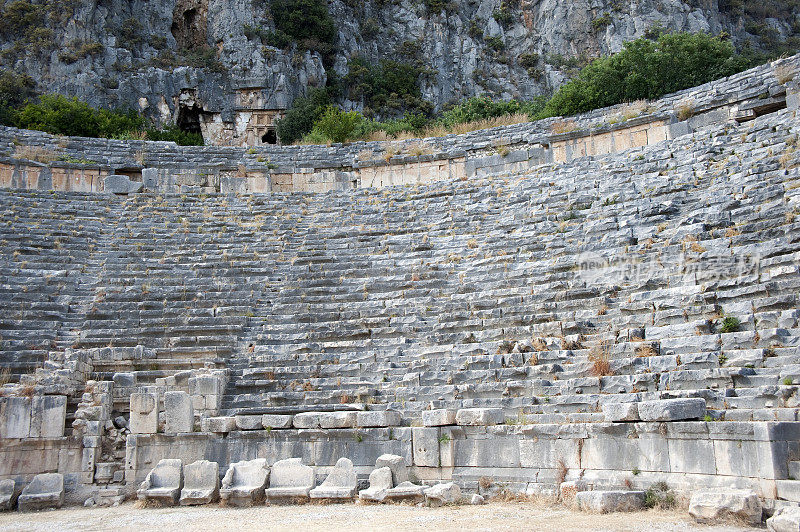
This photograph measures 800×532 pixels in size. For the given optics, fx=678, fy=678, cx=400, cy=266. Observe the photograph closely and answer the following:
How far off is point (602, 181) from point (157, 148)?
12.3 metres

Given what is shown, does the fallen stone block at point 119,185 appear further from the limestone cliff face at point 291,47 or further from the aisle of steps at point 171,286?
the limestone cliff face at point 291,47

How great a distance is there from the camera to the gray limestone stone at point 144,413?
9.47 metres

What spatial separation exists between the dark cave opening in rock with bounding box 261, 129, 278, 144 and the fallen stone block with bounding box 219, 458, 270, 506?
20883 millimetres

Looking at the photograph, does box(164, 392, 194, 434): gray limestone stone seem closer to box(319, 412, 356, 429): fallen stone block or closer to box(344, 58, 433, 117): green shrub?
box(319, 412, 356, 429): fallen stone block

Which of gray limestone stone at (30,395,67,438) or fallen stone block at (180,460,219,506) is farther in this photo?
gray limestone stone at (30,395,67,438)

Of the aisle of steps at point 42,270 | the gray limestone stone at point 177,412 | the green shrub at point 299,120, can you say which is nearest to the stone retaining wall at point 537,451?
the gray limestone stone at point 177,412

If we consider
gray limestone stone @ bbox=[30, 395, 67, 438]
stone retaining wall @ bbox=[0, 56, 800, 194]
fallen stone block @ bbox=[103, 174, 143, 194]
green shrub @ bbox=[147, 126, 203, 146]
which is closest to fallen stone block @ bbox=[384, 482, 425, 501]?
gray limestone stone @ bbox=[30, 395, 67, 438]

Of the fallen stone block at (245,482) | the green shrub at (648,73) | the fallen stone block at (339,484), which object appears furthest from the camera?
the green shrub at (648,73)

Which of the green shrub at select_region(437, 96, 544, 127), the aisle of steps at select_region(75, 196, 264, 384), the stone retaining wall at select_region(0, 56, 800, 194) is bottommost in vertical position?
the aisle of steps at select_region(75, 196, 264, 384)

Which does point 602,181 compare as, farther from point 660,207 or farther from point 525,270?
point 525,270

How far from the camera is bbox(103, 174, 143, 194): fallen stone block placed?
1817 centimetres

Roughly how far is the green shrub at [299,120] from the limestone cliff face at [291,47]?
4.05ft

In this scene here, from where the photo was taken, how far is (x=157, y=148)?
1939 centimetres

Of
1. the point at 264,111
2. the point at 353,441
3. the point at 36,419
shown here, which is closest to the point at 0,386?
the point at 36,419
